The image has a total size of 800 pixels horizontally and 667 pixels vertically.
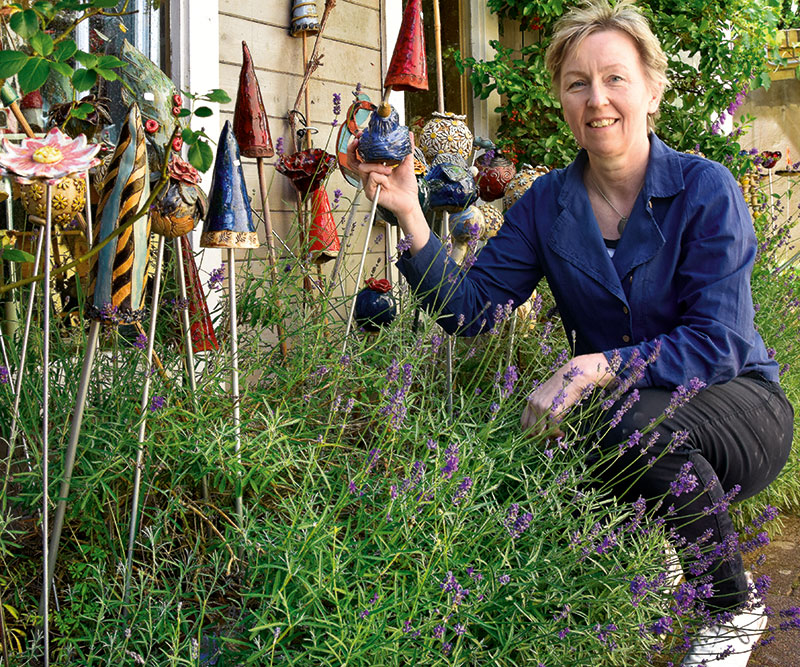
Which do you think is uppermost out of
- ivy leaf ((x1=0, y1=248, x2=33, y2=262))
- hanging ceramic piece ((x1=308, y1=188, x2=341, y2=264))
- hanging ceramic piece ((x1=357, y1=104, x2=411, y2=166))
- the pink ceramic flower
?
hanging ceramic piece ((x1=357, y1=104, x2=411, y2=166))

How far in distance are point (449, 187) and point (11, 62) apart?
1.41 metres

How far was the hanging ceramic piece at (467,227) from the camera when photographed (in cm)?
274

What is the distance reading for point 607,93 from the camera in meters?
2.21

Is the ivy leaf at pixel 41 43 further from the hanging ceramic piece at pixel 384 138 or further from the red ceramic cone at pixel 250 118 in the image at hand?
the red ceramic cone at pixel 250 118

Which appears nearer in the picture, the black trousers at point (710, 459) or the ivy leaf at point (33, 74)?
the ivy leaf at point (33, 74)

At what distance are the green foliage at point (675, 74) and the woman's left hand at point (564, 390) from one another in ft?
10.5

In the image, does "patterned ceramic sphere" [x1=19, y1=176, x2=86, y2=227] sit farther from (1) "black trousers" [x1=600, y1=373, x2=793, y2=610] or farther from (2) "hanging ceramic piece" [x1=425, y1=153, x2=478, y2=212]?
(1) "black trousers" [x1=600, y1=373, x2=793, y2=610]

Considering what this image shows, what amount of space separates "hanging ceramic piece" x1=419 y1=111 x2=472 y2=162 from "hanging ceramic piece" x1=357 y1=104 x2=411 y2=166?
992 mm

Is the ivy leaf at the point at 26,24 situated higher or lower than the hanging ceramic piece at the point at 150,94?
higher

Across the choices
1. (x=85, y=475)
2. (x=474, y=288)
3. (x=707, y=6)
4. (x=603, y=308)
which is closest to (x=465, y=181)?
(x=474, y=288)

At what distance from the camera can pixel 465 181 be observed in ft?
8.16

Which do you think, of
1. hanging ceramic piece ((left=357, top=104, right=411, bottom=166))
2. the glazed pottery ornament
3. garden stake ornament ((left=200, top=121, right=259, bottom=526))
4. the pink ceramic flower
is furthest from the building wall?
the pink ceramic flower

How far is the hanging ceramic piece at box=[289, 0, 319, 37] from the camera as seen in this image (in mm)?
3225

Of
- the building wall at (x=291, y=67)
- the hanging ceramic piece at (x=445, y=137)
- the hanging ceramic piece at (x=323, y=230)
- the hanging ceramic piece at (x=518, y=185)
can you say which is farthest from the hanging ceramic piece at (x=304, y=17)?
the hanging ceramic piece at (x=518, y=185)
